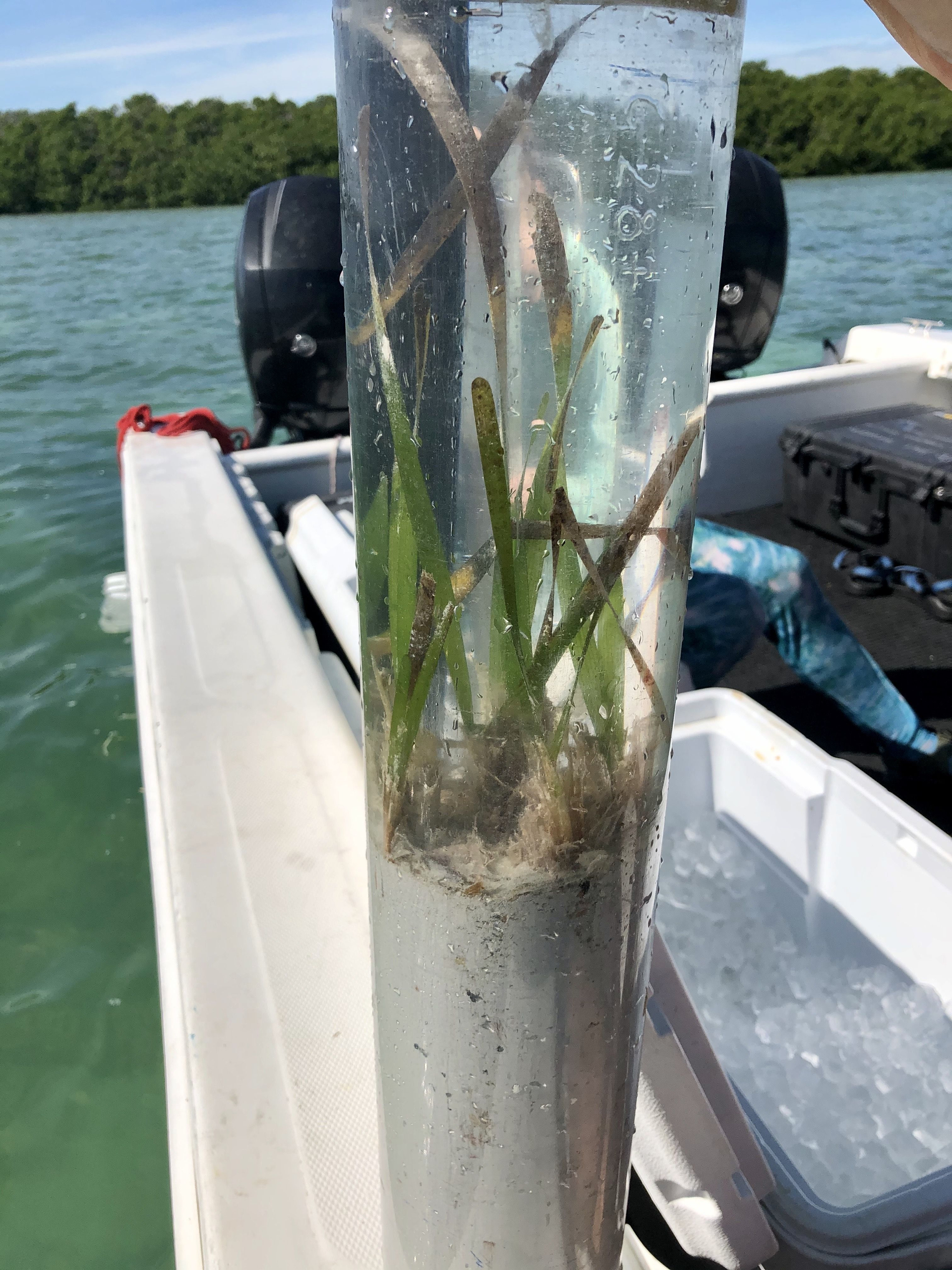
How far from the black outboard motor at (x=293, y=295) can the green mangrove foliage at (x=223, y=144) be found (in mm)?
22364

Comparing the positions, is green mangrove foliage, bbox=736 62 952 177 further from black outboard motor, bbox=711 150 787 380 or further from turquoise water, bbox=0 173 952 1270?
black outboard motor, bbox=711 150 787 380

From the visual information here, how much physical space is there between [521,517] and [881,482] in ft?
8.80

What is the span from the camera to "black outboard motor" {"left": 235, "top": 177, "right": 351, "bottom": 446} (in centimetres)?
277

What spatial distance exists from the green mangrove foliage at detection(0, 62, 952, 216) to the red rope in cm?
2267

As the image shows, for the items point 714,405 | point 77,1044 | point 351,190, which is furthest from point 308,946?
point 714,405

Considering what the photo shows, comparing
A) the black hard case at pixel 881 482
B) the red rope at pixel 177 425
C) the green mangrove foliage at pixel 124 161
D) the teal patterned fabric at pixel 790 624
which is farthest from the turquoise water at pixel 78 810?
the green mangrove foliage at pixel 124 161

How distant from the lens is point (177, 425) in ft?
8.62

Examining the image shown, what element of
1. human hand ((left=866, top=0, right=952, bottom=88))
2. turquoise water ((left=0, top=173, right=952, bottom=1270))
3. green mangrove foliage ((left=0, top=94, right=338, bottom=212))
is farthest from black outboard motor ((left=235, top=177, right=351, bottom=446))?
green mangrove foliage ((left=0, top=94, right=338, bottom=212))

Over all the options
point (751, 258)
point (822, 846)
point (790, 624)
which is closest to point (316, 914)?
point (822, 846)

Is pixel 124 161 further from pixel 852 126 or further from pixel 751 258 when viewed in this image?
pixel 751 258

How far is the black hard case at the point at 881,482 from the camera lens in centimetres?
261

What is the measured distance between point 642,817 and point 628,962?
9cm

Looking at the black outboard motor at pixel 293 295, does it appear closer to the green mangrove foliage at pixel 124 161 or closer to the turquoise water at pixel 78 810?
the turquoise water at pixel 78 810

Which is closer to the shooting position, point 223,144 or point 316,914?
point 316,914
